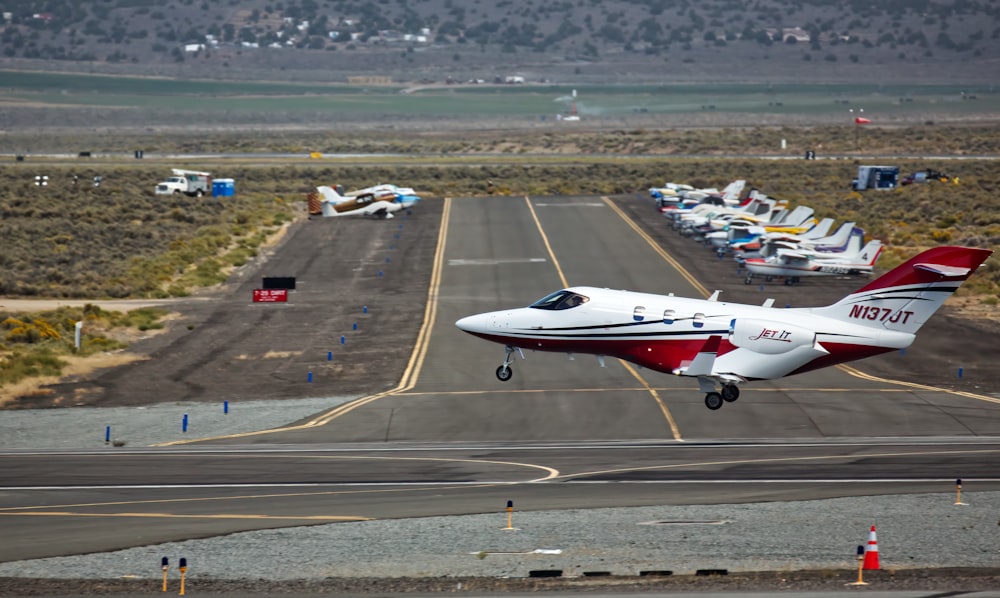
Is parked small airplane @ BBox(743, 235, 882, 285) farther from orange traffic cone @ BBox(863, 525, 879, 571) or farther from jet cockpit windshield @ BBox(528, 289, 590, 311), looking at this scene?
orange traffic cone @ BBox(863, 525, 879, 571)

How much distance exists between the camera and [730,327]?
37.3 m

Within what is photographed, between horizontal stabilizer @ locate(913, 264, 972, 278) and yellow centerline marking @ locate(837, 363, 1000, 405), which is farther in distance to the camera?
yellow centerline marking @ locate(837, 363, 1000, 405)

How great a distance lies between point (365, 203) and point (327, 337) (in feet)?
138

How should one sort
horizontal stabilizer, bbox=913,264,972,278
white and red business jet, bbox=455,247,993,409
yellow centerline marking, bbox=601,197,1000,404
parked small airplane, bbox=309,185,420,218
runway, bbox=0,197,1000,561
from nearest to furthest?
runway, bbox=0,197,1000,561 → horizontal stabilizer, bbox=913,264,972,278 → white and red business jet, bbox=455,247,993,409 → yellow centerline marking, bbox=601,197,1000,404 → parked small airplane, bbox=309,185,420,218

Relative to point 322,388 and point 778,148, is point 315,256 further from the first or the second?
point 778,148

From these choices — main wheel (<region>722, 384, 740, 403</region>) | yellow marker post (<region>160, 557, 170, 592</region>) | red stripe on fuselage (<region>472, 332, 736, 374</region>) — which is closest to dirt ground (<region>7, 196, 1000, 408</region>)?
red stripe on fuselage (<region>472, 332, 736, 374</region>)

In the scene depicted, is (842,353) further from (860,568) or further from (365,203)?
(365,203)

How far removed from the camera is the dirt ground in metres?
46.4

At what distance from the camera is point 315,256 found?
79500 mm

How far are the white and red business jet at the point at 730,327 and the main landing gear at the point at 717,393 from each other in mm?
29

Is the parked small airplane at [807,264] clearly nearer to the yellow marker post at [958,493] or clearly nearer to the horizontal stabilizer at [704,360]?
the horizontal stabilizer at [704,360]

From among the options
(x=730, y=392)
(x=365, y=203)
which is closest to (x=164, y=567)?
(x=730, y=392)

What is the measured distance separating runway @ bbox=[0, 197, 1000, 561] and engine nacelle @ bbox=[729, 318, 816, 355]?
2643mm

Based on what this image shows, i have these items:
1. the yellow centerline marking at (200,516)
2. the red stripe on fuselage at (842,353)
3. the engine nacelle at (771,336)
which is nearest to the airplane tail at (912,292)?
the red stripe on fuselage at (842,353)
